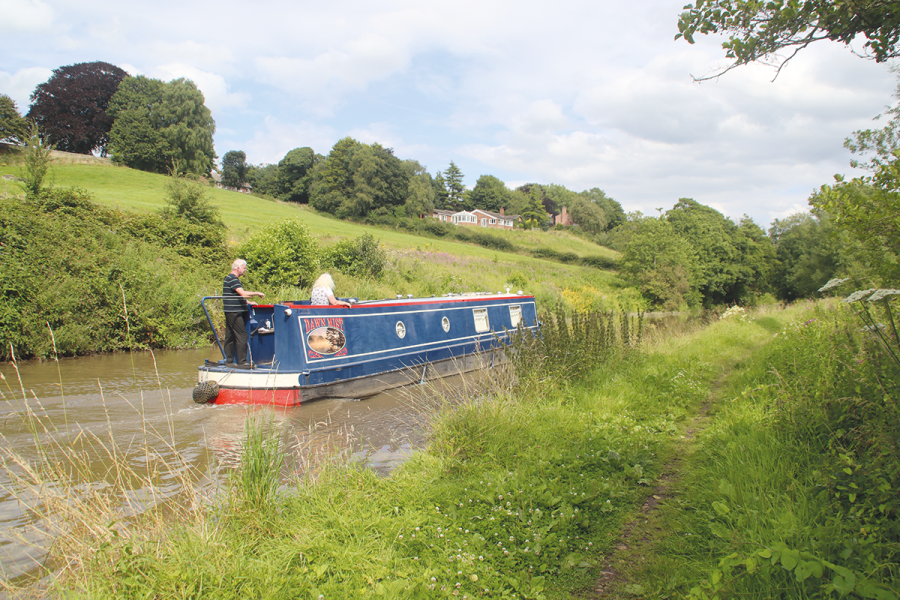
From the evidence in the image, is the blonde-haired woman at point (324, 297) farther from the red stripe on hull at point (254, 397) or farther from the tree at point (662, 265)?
the tree at point (662, 265)

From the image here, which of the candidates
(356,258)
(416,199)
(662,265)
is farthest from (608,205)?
(356,258)

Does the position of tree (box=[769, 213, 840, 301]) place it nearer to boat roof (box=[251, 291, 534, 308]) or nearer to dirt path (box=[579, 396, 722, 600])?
boat roof (box=[251, 291, 534, 308])

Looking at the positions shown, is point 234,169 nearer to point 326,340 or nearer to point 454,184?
point 454,184

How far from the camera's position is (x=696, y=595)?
2191mm

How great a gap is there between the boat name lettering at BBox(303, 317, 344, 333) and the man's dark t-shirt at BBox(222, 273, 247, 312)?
3.27ft

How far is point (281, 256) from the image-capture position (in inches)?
621

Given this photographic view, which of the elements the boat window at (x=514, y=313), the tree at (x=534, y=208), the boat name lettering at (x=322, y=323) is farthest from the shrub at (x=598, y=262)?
the boat name lettering at (x=322, y=323)

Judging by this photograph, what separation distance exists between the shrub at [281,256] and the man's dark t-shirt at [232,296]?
27.2 ft

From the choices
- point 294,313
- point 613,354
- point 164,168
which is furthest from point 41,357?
point 164,168

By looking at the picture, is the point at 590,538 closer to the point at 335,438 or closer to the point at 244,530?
the point at 244,530

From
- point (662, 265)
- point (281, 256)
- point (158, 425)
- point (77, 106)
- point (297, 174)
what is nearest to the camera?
point (158, 425)

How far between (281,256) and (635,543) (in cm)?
1465

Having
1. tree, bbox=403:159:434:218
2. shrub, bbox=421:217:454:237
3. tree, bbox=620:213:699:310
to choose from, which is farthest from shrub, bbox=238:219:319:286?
tree, bbox=403:159:434:218

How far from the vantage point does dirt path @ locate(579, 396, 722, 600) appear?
2555 millimetres
